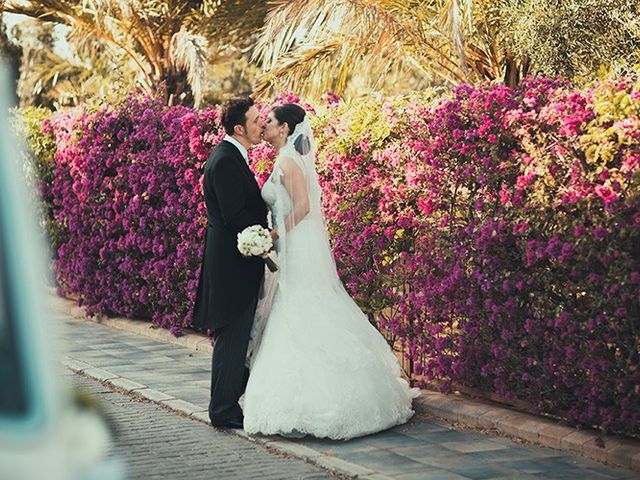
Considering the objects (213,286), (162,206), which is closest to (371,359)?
(213,286)

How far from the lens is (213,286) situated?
7656mm

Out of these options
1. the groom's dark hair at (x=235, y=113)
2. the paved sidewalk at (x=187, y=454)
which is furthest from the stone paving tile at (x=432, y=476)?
the groom's dark hair at (x=235, y=113)

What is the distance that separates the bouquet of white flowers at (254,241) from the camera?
731 cm

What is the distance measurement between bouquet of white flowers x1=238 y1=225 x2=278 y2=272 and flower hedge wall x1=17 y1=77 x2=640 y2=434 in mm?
1200

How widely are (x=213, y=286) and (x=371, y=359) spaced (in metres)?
1.24

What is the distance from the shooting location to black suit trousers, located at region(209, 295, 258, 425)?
7.54 m

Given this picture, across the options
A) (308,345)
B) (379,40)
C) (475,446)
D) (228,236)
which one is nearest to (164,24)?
(379,40)

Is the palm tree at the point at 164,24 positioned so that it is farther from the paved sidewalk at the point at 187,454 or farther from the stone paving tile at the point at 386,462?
the stone paving tile at the point at 386,462

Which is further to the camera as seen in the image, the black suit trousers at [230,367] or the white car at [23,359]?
the black suit trousers at [230,367]

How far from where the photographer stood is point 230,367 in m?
7.56

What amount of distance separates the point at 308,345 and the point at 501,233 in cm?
146

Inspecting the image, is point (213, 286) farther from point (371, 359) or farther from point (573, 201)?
point (573, 201)

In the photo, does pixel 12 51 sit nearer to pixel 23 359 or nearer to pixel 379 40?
pixel 379 40

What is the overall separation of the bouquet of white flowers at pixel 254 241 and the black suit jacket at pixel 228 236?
0.78 ft
